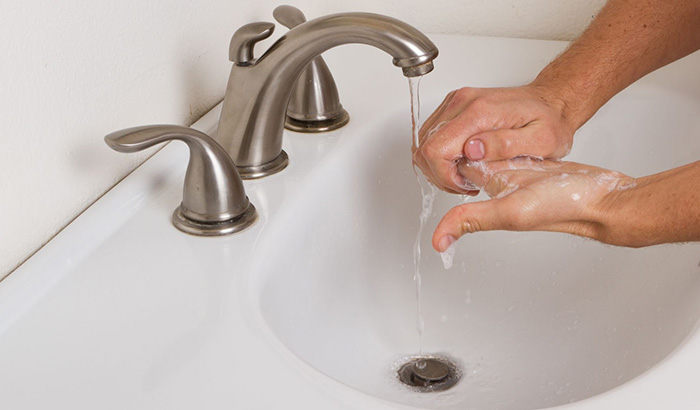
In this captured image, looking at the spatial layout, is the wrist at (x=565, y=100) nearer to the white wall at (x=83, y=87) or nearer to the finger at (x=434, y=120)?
the finger at (x=434, y=120)

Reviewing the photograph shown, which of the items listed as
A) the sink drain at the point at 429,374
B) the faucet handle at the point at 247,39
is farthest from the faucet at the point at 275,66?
the sink drain at the point at 429,374

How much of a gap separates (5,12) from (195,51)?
31 cm

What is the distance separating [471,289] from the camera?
958mm

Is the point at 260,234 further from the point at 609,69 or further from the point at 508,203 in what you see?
the point at 609,69

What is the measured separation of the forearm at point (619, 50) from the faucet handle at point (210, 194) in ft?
1.30

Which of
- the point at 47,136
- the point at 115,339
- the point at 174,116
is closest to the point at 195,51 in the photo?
the point at 174,116

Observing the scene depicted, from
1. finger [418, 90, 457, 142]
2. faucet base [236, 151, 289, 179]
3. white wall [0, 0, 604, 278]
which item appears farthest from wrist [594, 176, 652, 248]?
white wall [0, 0, 604, 278]

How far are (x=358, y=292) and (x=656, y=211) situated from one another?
0.37 meters

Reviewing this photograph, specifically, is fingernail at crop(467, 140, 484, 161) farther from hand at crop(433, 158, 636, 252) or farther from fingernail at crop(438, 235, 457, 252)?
fingernail at crop(438, 235, 457, 252)

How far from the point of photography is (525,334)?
2.93ft

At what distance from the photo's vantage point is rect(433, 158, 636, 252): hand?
639mm

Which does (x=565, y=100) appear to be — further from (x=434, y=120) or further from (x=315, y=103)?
(x=315, y=103)

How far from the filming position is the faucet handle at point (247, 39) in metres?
0.76

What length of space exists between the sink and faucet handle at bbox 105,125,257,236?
0.14 ft
